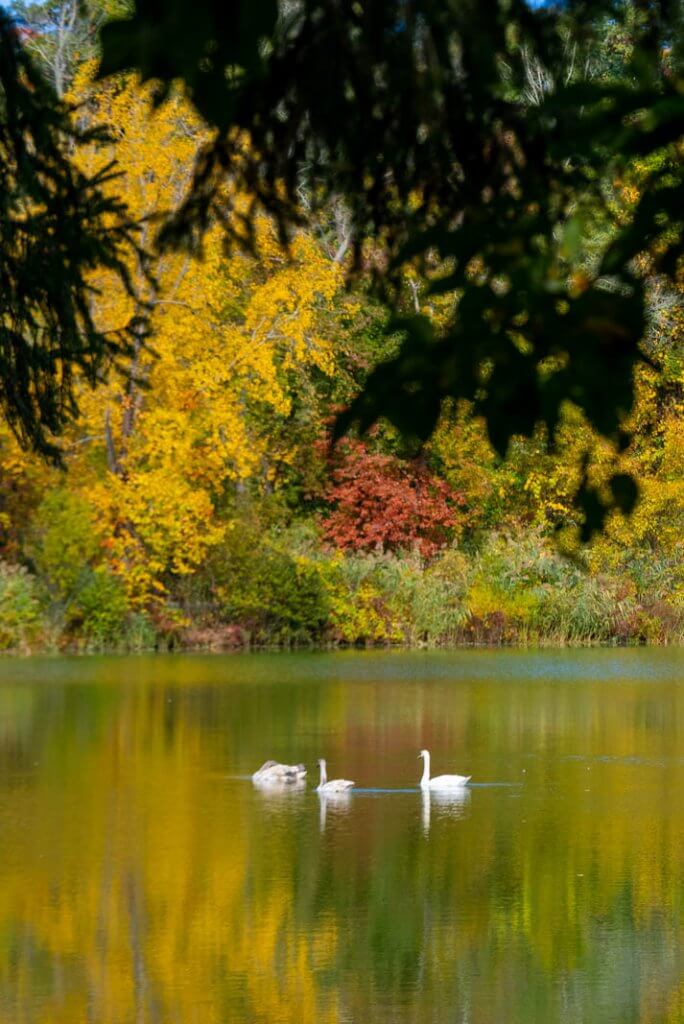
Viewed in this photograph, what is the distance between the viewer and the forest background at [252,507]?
95.0 feet

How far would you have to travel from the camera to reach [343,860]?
1290 centimetres

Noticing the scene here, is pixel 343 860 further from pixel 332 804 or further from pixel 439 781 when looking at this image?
pixel 439 781

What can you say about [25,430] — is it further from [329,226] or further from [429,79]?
[329,226]

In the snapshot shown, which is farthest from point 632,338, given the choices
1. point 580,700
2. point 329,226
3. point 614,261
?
point 329,226

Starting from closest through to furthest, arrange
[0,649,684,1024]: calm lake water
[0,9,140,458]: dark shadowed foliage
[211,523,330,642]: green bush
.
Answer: [0,649,684,1024]: calm lake water < [0,9,140,458]: dark shadowed foliage < [211,523,330,642]: green bush

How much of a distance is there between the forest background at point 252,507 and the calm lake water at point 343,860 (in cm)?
612

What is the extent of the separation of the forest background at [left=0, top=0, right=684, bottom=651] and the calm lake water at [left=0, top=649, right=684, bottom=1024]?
241 inches

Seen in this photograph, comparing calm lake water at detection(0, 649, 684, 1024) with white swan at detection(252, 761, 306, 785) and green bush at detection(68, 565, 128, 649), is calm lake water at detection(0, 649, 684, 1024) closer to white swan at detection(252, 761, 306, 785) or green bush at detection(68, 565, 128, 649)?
white swan at detection(252, 761, 306, 785)

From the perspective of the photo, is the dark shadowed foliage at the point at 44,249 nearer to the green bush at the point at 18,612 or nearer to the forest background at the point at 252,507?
the forest background at the point at 252,507

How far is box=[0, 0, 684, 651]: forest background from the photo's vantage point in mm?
28969

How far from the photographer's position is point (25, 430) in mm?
11406

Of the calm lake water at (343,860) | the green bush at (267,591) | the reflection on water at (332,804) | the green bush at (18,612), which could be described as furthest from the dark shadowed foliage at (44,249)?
→ the green bush at (267,591)

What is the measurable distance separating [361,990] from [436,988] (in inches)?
14.3

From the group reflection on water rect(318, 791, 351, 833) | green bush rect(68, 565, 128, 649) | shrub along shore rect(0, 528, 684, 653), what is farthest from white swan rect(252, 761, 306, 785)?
green bush rect(68, 565, 128, 649)
